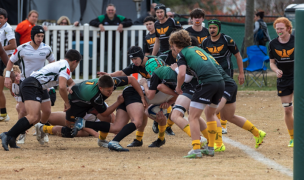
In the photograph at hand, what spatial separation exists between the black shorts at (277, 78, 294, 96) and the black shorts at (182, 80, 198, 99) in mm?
1257

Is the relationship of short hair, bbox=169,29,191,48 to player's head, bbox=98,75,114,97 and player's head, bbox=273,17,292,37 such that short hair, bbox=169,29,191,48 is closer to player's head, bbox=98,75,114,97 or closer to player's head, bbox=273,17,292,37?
player's head, bbox=98,75,114,97

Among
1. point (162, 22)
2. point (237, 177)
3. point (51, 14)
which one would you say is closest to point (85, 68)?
point (51, 14)

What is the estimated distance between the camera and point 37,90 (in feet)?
21.0

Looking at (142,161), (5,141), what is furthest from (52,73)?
(142,161)

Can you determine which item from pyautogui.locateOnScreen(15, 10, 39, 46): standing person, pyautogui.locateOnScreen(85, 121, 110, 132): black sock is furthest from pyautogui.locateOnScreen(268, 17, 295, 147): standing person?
pyautogui.locateOnScreen(15, 10, 39, 46): standing person

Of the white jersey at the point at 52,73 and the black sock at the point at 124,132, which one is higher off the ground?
the white jersey at the point at 52,73

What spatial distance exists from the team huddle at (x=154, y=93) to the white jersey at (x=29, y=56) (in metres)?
0.02

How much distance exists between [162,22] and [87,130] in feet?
10.4

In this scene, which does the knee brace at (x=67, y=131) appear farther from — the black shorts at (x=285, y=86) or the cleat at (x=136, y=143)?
the black shorts at (x=285, y=86)

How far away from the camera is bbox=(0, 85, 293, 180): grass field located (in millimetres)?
4741

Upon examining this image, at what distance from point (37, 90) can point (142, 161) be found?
6.30 feet

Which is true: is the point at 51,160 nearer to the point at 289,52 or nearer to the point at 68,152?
the point at 68,152

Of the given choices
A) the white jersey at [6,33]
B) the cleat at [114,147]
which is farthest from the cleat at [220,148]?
the white jersey at [6,33]

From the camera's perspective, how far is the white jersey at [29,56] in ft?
23.5
